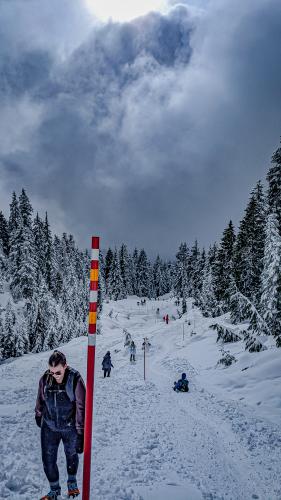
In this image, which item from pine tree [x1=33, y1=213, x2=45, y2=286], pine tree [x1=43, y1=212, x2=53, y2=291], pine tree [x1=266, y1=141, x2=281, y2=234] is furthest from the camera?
pine tree [x1=43, y1=212, x2=53, y2=291]

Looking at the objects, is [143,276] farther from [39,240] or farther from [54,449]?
[54,449]

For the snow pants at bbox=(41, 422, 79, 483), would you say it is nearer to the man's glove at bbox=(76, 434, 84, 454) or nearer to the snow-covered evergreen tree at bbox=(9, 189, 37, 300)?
the man's glove at bbox=(76, 434, 84, 454)

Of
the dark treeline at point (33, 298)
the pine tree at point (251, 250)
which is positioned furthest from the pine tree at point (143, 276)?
the pine tree at point (251, 250)

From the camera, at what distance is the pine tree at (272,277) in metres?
17.7

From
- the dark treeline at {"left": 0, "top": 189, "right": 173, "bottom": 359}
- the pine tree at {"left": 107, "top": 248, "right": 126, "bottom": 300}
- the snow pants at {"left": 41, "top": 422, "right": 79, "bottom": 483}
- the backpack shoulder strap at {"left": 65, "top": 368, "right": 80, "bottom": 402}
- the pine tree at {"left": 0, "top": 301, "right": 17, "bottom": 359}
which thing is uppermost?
the pine tree at {"left": 107, "top": 248, "right": 126, "bottom": 300}

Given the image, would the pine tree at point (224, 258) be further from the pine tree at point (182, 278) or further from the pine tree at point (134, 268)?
the pine tree at point (134, 268)

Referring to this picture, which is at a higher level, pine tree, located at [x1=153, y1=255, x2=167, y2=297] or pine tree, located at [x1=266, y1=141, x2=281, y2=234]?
pine tree, located at [x1=153, y1=255, x2=167, y2=297]

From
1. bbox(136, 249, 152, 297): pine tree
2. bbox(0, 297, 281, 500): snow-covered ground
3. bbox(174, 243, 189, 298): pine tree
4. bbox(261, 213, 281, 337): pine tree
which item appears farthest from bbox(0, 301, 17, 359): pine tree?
bbox(136, 249, 152, 297): pine tree

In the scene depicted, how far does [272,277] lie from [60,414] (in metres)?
16.4

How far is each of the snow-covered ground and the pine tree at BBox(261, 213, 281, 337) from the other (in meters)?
2.69

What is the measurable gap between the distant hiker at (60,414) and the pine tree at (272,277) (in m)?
14.8

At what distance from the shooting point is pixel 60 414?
4.63 m

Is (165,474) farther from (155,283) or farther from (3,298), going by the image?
(155,283)

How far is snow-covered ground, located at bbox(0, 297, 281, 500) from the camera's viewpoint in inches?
223
